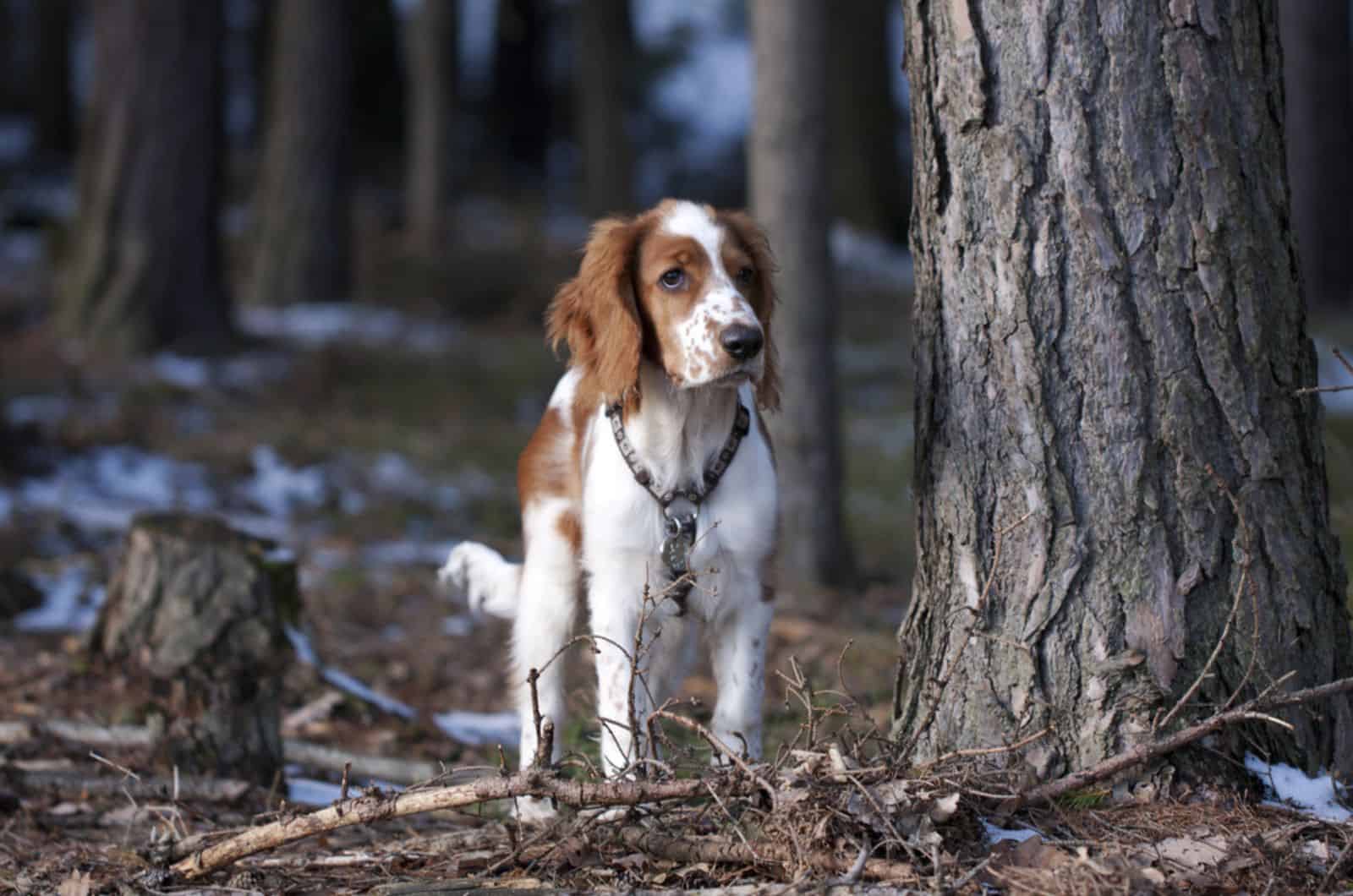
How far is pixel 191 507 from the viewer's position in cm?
866

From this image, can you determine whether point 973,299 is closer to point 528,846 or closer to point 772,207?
point 528,846

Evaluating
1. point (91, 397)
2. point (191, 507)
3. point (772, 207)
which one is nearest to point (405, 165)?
point (91, 397)

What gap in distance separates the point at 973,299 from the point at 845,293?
13.9m

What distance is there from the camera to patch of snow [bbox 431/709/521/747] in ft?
17.3

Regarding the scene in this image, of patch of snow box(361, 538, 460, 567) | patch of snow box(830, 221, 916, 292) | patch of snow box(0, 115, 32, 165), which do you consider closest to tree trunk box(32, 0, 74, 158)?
patch of snow box(0, 115, 32, 165)

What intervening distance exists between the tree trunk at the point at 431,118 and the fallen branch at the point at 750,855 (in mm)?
15291

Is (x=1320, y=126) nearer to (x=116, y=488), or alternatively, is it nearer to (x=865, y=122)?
(x=865, y=122)

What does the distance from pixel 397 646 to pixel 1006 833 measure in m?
4.16

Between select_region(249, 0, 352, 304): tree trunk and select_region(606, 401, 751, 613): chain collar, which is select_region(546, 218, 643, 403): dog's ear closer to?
select_region(606, 401, 751, 613): chain collar

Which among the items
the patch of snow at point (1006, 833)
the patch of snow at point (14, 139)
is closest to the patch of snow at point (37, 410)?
the patch of snow at point (1006, 833)

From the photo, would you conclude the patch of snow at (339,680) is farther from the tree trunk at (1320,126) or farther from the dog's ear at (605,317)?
the tree trunk at (1320,126)

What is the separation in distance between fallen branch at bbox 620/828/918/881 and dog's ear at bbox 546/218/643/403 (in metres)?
1.24

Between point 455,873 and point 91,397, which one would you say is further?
point 91,397

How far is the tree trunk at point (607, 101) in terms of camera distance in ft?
59.6
